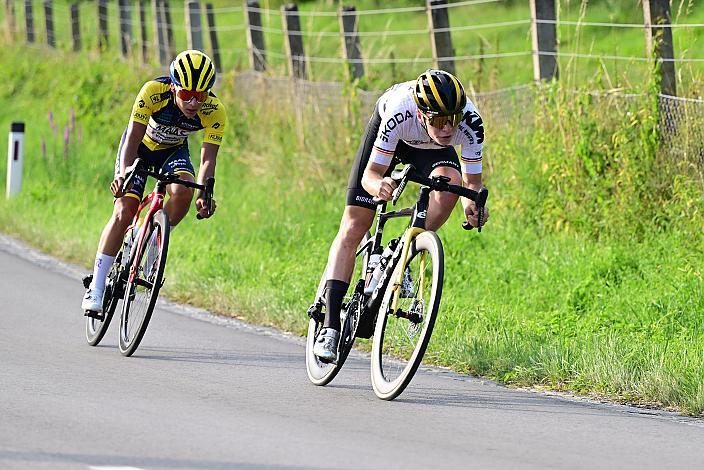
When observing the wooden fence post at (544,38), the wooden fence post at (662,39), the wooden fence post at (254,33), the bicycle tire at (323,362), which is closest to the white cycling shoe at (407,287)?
the bicycle tire at (323,362)

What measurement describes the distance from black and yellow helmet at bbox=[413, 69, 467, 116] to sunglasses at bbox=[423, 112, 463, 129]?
6cm

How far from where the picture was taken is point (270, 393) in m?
7.91

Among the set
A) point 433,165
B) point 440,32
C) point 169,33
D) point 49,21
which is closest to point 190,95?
point 433,165

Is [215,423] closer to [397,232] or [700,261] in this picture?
[700,261]

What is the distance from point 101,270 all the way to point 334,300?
89.7 inches

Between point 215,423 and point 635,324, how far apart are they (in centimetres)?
392

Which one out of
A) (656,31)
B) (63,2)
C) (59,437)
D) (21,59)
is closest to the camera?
(59,437)

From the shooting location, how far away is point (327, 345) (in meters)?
7.94

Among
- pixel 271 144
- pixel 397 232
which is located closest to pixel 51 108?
pixel 271 144

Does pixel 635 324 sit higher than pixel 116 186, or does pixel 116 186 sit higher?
pixel 116 186

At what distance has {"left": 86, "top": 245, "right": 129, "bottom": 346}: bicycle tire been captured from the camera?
31.0 feet

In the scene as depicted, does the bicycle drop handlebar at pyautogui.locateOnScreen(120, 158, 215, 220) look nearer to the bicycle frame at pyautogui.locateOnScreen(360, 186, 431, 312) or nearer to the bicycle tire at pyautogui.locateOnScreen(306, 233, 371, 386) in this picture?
the bicycle tire at pyautogui.locateOnScreen(306, 233, 371, 386)

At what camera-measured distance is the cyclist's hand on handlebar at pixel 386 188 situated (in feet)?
24.4

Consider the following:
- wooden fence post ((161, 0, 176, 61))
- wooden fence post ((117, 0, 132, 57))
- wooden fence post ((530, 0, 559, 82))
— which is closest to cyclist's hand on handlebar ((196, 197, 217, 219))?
wooden fence post ((530, 0, 559, 82))
